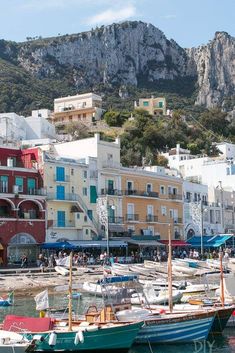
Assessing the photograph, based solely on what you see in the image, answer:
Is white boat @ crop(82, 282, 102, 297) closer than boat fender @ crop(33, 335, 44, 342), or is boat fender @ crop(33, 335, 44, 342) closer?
boat fender @ crop(33, 335, 44, 342)

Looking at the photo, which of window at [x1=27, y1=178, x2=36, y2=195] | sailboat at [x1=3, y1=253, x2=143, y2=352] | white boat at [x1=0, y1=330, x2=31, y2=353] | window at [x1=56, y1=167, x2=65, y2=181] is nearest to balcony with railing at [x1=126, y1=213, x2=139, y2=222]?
window at [x1=56, y1=167, x2=65, y2=181]

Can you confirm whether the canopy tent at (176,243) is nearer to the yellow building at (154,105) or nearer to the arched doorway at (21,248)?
the arched doorway at (21,248)

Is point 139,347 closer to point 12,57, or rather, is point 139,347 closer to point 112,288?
point 112,288

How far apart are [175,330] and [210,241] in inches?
2132

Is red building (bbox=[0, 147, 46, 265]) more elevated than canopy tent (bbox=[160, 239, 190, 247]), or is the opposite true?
red building (bbox=[0, 147, 46, 265])

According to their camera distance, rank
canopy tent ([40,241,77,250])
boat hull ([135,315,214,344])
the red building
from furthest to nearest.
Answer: canopy tent ([40,241,77,250]) < the red building < boat hull ([135,315,214,344])

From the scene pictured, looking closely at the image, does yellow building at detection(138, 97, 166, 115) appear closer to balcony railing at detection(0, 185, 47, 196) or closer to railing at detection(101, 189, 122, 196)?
railing at detection(101, 189, 122, 196)

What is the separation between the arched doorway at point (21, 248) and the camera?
196 feet

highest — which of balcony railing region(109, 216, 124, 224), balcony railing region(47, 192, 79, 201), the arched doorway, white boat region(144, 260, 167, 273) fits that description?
balcony railing region(47, 192, 79, 201)

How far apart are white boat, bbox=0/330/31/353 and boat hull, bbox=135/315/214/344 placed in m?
5.65

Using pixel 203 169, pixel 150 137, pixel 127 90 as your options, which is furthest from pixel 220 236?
pixel 127 90

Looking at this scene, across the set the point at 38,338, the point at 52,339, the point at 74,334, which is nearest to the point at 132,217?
the point at 74,334

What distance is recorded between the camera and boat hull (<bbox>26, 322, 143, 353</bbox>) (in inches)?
913

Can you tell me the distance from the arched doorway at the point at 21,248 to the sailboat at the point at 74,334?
116ft
